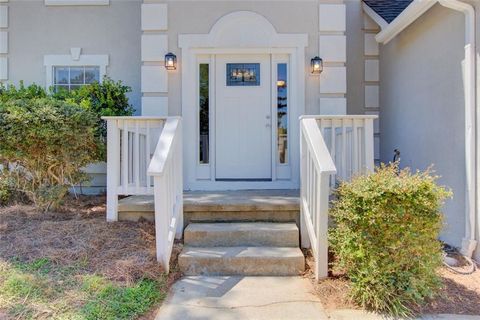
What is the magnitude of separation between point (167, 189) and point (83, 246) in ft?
3.29

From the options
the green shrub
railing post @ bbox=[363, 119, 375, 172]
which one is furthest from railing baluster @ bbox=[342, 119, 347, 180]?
the green shrub

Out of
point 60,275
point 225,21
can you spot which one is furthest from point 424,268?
point 225,21

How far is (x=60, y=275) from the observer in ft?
9.75

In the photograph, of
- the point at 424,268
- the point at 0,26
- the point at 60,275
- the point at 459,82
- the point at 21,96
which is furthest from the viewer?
the point at 0,26

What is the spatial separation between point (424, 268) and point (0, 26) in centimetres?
677

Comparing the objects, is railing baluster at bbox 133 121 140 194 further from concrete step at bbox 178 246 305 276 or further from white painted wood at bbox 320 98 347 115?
white painted wood at bbox 320 98 347 115

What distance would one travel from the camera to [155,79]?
5.07 meters

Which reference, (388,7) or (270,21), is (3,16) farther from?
(388,7)

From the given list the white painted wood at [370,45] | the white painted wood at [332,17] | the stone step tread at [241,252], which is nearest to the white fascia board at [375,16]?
the white painted wood at [370,45]

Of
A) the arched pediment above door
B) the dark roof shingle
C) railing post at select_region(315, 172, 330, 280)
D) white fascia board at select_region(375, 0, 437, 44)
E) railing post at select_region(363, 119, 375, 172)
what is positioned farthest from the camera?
the dark roof shingle

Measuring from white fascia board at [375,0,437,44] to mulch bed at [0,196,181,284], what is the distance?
3976 mm

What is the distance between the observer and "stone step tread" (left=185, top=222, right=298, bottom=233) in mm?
3639

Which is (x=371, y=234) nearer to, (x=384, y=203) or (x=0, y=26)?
(x=384, y=203)

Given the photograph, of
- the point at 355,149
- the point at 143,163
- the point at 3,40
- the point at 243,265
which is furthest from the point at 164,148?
the point at 3,40
